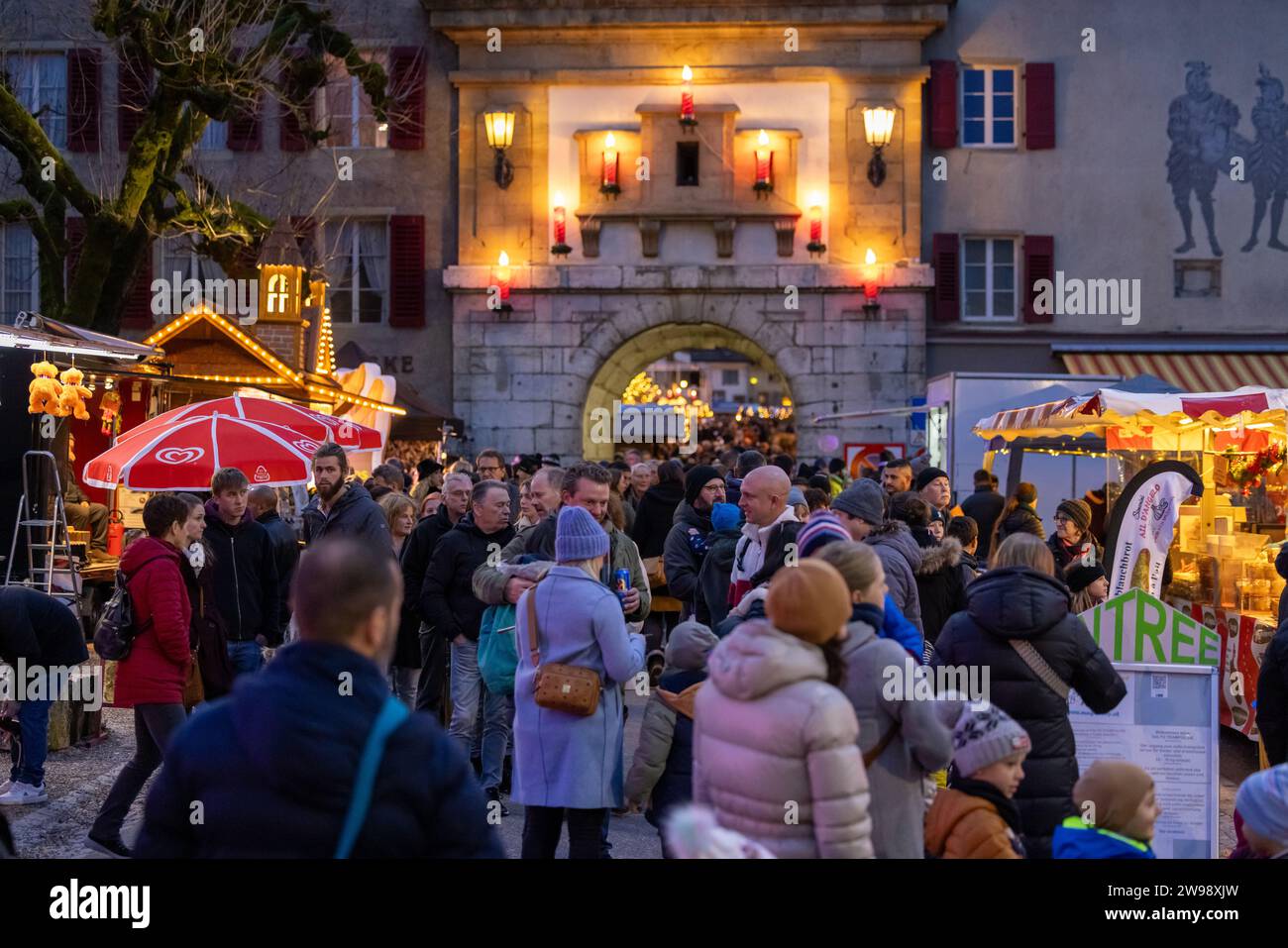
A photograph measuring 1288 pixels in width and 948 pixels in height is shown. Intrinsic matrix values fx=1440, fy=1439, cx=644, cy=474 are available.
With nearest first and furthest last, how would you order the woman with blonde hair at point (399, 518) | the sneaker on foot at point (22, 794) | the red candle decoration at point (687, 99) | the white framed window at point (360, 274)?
the sneaker on foot at point (22, 794) < the woman with blonde hair at point (399, 518) < the red candle decoration at point (687, 99) < the white framed window at point (360, 274)

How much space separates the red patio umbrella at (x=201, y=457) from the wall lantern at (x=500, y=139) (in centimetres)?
1451

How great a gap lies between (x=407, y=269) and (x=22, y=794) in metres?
18.8

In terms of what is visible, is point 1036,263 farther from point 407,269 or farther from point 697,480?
point 697,480

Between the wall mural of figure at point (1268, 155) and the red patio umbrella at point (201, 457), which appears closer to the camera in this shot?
the red patio umbrella at point (201, 457)

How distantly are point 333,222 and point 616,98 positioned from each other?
5.62 m

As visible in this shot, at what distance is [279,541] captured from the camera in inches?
343

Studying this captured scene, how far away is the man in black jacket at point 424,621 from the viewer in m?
8.68

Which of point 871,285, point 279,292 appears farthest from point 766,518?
point 871,285

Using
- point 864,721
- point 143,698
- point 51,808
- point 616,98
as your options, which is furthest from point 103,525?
point 616,98

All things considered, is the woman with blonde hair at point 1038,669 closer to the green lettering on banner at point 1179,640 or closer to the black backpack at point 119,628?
the green lettering on banner at point 1179,640

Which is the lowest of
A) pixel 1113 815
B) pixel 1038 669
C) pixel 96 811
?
pixel 96 811

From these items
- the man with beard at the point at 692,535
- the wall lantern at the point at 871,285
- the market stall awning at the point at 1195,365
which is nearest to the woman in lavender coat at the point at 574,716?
the man with beard at the point at 692,535
